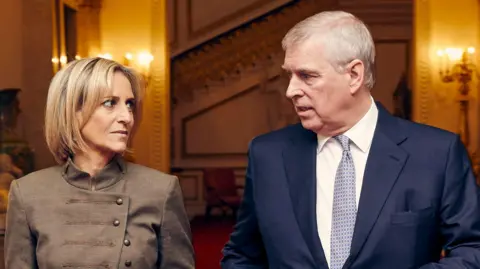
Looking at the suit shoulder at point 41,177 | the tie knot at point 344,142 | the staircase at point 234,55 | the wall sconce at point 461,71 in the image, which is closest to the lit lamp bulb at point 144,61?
the wall sconce at point 461,71

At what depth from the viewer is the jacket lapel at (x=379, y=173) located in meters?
1.92

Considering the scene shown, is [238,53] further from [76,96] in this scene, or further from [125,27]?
[76,96]

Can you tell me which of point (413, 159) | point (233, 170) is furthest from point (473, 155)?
point (413, 159)

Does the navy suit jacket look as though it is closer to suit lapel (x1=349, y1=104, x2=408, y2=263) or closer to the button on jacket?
suit lapel (x1=349, y1=104, x2=408, y2=263)

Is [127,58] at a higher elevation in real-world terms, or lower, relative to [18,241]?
higher

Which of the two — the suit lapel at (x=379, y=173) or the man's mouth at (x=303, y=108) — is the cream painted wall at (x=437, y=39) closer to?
the suit lapel at (x=379, y=173)

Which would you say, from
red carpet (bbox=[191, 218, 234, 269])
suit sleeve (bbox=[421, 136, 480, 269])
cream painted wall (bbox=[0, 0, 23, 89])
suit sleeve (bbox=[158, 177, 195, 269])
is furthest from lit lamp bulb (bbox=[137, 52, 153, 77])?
suit sleeve (bbox=[421, 136, 480, 269])

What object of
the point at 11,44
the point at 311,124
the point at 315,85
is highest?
the point at 11,44

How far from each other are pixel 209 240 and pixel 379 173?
710cm

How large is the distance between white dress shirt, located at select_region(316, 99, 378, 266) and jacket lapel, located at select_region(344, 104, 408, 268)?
0.08 feet

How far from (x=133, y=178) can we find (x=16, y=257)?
379 millimetres

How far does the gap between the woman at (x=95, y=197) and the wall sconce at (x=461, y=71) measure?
21.2 feet

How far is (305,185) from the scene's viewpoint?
6.68 feet

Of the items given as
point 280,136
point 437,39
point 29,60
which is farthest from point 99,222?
point 437,39
